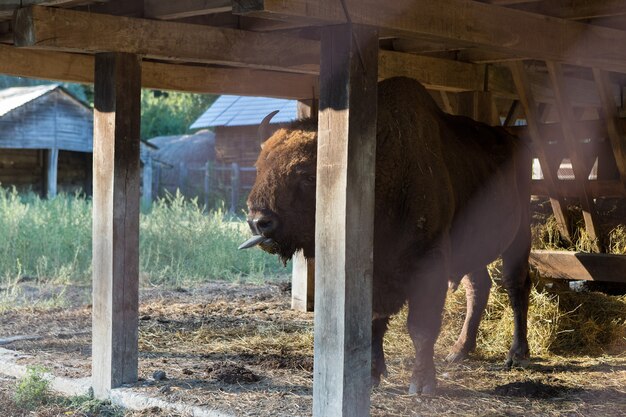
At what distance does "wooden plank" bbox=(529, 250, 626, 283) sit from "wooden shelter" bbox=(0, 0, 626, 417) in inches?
19.5

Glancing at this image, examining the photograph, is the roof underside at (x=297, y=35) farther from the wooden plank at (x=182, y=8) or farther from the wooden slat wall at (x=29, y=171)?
the wooden slat wall at (x=29, y=171)

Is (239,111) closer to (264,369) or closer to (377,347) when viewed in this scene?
(264,369)

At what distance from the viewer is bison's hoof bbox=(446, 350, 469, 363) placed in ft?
25.0

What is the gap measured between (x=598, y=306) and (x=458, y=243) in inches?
89.5

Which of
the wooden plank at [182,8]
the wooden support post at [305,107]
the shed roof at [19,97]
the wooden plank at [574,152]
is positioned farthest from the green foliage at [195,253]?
the shed roof at [19,97]

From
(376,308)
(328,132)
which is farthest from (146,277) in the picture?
(328,132)

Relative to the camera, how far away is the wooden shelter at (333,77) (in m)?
4.79

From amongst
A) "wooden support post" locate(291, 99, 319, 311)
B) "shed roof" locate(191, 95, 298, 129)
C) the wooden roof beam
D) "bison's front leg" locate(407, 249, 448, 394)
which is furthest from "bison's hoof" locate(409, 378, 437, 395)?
"shed roof" locate(191, 95, 298, 129)

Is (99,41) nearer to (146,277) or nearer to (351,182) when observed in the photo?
(351,182)

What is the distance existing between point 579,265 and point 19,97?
24384 millimetres

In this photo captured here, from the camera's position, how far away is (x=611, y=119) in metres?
7.73

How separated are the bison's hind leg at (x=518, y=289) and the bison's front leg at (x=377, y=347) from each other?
1558 millimetres

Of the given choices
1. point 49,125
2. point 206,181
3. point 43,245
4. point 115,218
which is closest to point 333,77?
point 115,218

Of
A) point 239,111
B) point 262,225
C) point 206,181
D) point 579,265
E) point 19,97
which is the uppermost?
point 239,111
